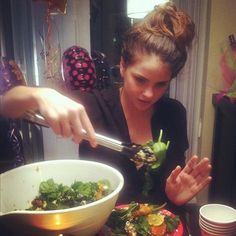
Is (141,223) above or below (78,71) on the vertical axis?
below

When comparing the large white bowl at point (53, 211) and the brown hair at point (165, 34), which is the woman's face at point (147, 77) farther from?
the large white bowl at point (53, 211)

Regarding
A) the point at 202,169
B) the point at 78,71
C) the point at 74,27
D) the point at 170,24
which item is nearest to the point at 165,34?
the point at 170,24

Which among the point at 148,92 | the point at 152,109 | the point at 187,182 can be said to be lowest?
the point at 187,182

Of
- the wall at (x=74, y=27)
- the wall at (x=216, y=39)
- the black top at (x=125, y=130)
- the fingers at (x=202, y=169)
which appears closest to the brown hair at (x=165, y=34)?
the black top at (x=125, y=130)

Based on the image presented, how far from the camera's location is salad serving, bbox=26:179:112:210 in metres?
0.65

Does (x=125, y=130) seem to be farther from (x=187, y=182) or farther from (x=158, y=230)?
(x=158, y=230)

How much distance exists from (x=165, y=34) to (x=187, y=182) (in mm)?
513

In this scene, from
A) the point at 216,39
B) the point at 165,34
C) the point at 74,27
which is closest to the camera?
the point at 165,34

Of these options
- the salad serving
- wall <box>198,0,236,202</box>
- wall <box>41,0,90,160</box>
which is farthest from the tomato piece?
wall <box>198,0,236,202</box>

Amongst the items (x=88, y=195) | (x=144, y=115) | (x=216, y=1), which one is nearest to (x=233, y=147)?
(x=144, y=115)

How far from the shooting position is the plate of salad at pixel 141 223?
67 cm

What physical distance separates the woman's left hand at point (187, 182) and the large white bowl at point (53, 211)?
0.39 meters

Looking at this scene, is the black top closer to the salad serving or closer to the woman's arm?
the salad serving

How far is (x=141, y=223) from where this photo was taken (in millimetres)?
695
